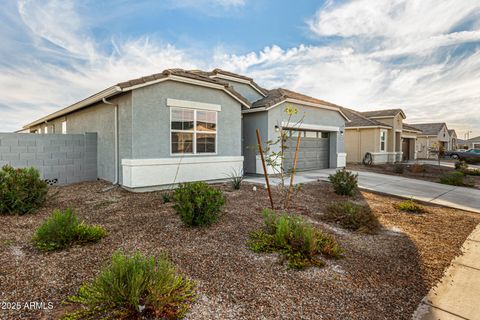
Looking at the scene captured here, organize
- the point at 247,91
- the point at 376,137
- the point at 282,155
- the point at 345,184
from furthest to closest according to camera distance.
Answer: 1. the point at 376,137
2. the point at 247,91
3. the point at 345,184
4. the point at 282,155

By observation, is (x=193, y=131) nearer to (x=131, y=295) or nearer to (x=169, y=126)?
(x=169, y=126)

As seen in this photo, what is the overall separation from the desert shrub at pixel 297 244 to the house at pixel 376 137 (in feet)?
61.0

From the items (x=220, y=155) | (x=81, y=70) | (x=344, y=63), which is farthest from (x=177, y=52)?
(x=344, y=63)

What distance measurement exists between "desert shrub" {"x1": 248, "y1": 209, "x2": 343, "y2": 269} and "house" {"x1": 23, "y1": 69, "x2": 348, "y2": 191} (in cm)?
509

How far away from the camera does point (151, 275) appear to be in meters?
2.46

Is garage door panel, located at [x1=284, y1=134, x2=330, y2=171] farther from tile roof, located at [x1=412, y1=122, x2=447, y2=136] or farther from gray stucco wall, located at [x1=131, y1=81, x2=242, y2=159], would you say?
tile roof, located at [x1=412, y1=122, x2=447, y2=136]

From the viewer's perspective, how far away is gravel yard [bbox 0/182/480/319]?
2623 millimetres

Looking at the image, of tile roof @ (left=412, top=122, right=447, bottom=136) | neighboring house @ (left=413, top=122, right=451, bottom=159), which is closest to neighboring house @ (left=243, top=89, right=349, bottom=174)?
neighboring house @ (left=413, top=122, right=451, bottom=159)

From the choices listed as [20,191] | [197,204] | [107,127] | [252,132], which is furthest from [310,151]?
[20,191]

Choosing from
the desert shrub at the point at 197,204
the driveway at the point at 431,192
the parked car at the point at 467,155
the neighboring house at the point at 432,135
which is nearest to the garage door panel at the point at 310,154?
the driveway at the point at 431,192

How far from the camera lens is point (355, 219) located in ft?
17.5

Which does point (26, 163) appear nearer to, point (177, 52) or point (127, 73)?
point (127, 73)

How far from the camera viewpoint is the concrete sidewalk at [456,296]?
259 centimetres

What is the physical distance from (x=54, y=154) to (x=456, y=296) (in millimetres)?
11891
